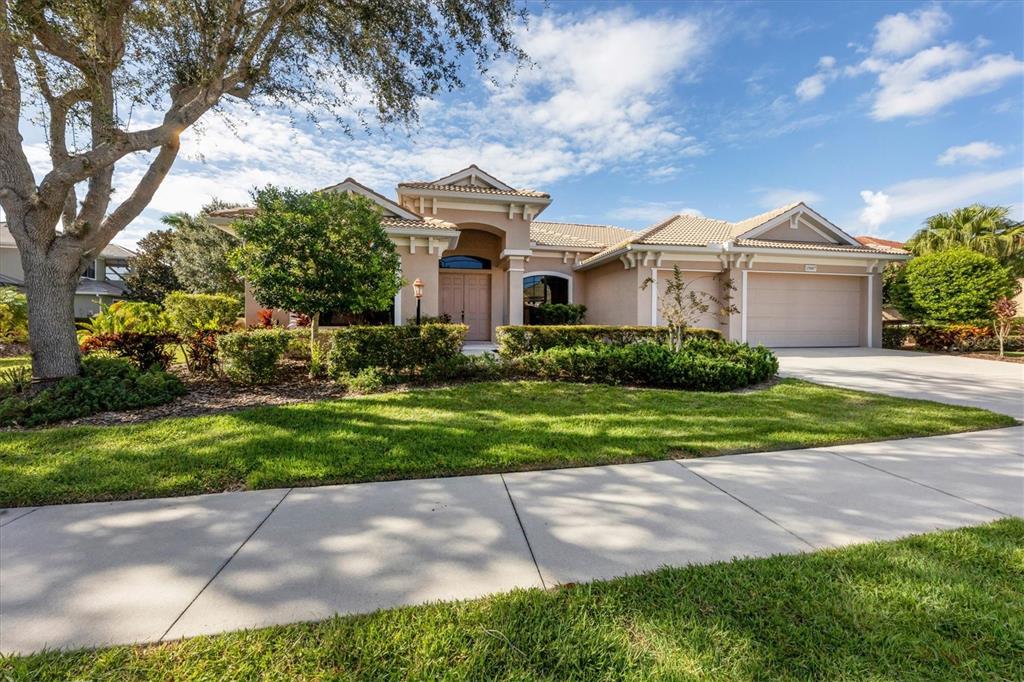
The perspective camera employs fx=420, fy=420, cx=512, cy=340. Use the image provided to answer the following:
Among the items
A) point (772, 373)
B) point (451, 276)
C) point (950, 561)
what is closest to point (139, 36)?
point (451, 276)

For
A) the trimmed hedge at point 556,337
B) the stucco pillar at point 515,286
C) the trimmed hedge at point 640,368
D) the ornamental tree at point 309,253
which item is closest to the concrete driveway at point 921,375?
the trimmed hedge at point 640,368

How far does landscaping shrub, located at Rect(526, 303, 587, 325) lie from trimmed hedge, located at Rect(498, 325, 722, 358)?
5.80m

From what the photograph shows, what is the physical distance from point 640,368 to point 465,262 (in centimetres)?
940

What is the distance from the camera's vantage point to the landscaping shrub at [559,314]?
1541 cm

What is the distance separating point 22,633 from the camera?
6.16ft

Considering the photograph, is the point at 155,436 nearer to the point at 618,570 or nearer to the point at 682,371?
the point at 618,570

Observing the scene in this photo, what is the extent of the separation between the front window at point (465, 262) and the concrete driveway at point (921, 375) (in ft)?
32.1

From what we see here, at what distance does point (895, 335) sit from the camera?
607 inches

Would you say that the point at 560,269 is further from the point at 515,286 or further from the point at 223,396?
the point at 223,396

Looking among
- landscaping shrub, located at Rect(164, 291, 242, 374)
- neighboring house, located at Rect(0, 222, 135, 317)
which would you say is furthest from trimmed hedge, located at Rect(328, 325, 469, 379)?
neighboring house, located at Rect(0, 222, 135, 317)

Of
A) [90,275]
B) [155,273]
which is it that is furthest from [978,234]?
[90,275]

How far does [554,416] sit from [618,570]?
3.22 metres

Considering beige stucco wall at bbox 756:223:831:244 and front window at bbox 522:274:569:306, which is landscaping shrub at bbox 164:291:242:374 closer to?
front window at bbox 522:274:569:306

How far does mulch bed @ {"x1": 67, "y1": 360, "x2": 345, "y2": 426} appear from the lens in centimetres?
548
